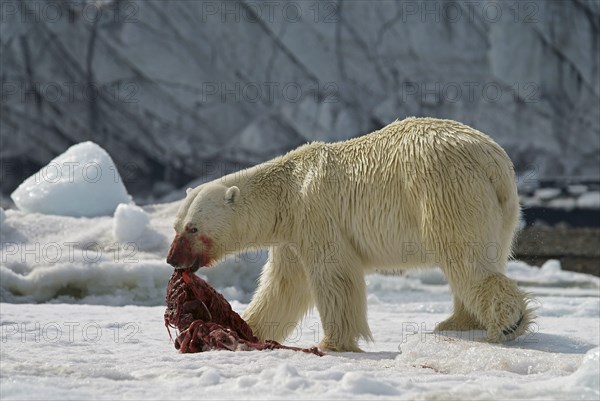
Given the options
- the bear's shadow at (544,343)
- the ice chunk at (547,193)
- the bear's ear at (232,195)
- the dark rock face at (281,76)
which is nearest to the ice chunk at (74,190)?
the bear's ear at (232,195)

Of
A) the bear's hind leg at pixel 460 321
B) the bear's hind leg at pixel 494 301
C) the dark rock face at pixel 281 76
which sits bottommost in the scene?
the bear's hind leg at pixel 460 321

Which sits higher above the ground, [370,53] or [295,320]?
[370,53]

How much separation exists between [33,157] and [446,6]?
33.5 feet

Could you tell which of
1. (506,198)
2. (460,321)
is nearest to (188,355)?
(460,321)

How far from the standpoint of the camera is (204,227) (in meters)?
5.21

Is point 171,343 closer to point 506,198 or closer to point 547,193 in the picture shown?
point 506,198

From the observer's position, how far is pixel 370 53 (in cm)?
1945

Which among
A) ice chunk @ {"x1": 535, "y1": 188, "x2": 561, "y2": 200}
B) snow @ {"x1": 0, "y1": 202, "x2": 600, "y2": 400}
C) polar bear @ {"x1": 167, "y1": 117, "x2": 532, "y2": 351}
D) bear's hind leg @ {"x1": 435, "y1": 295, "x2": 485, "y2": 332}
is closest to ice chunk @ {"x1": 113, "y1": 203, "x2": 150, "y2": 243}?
snow @ {"x1": 0, "y1": 202, "x2": 600, "y2": 400}

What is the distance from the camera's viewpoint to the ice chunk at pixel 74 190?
984 cm

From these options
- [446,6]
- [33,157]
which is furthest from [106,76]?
[446,6]

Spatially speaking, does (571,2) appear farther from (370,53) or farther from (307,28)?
(307,28)

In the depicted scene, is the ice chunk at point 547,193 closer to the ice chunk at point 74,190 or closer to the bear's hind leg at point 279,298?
the ice chunk at point 74,190

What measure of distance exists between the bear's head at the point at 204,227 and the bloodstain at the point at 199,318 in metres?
0.11

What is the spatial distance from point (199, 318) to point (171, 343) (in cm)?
36
